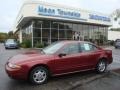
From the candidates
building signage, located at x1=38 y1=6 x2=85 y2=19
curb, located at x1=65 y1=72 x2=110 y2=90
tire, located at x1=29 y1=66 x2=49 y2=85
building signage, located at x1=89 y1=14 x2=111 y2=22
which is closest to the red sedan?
tire, located at x1=29 y1=66 x2=49 y2=85

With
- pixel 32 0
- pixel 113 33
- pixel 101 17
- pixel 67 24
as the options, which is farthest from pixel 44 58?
pixel 113 33

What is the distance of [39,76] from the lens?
23.3 ft

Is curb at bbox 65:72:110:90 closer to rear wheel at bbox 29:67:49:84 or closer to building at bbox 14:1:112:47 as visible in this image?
rear wheel at bbox 29:67:49:84

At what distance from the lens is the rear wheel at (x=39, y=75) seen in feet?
22.9

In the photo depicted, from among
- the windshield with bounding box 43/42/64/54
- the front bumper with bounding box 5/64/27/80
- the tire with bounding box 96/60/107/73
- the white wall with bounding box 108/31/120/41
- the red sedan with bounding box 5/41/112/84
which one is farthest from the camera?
the white wall with bounding box 108/31/120/41

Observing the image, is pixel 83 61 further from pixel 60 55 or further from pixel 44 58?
pixel 44 58

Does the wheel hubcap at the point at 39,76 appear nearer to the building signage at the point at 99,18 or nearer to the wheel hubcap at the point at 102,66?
the wheel hubcap at the point at 102,66

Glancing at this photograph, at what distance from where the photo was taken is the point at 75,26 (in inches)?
1222

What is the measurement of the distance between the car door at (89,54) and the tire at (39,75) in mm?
1932

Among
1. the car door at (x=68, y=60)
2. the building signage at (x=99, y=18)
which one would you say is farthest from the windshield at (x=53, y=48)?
the building signage at (x=99, y=18)

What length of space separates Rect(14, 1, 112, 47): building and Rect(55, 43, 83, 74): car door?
56.0 feet

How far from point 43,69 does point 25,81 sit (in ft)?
2.83

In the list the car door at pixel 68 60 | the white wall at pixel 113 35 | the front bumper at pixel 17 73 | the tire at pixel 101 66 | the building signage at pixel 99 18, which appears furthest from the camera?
the white wall at pixel 113 35

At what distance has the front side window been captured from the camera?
26.0 ft
